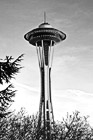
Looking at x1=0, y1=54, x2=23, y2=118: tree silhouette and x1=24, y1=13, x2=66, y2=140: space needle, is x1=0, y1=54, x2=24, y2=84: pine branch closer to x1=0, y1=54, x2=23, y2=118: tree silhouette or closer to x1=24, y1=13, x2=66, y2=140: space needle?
x1=0, y1=54, x2=23, y2=118: tree silhouette

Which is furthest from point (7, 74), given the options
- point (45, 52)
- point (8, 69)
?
point (45, 52)

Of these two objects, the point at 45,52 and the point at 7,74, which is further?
the point at 45,52

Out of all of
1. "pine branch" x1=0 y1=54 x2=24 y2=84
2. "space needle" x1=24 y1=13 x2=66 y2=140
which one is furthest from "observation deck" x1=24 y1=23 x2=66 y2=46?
"pine branch" x1=0 y1=54 x2=24 y2=84

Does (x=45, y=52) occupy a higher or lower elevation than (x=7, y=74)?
higher

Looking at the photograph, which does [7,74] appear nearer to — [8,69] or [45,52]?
[8,69]

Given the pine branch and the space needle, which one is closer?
the pine branch

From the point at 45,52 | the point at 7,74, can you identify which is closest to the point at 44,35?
the point at 45,52

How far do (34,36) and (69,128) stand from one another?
40158mm

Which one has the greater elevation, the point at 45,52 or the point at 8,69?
the point at 45,52

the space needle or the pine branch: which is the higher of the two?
the space needle

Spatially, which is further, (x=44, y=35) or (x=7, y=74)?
(x=44, y=35)

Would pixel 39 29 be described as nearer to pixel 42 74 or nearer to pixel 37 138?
pixel 42 74

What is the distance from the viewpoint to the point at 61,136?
27.4 m

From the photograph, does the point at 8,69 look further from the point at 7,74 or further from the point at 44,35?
the point at 44,35
